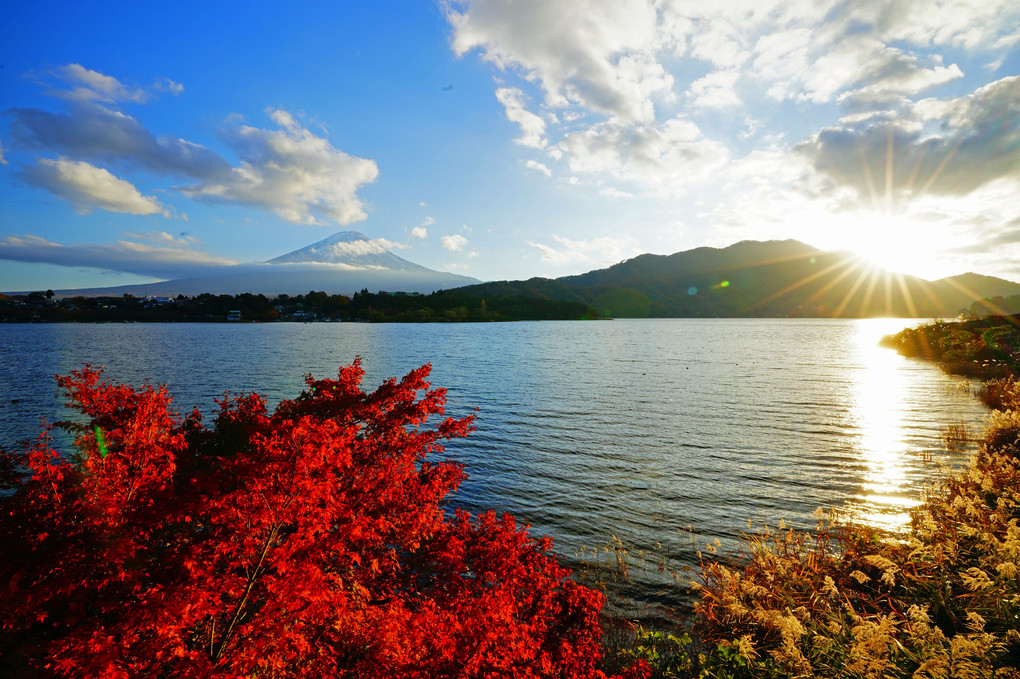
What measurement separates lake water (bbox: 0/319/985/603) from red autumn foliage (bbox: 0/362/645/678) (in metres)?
9.53

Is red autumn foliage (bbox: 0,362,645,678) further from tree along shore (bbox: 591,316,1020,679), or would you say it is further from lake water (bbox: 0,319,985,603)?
lake water (bbox: 0,319,985,603)

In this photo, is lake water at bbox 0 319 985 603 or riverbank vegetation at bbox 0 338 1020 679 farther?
lake water at bbox 0 319 985 603

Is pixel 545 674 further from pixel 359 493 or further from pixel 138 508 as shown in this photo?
pixel 138 508

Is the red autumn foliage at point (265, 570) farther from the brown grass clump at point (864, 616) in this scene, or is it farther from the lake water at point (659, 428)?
the lake water at point (659, 428)

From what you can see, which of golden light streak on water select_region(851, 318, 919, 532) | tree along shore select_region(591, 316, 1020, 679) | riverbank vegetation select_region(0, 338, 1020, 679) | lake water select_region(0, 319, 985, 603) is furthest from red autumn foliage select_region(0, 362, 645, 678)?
golden light streak on water select_region(851, 318, 919, 532)

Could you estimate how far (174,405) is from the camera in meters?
40.8

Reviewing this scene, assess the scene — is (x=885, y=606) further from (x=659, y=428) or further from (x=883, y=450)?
(x=659, y=428)

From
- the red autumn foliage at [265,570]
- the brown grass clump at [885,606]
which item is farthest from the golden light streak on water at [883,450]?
the red autumn foliage at [265,570]

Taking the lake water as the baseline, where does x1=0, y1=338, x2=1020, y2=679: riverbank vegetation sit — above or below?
above

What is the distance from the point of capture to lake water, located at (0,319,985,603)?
21172mm

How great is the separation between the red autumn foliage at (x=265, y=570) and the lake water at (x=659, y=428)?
953 cm

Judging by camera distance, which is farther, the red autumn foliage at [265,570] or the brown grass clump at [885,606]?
the brown grass clump at [885,606]

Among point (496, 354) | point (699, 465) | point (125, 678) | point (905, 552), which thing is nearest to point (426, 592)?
point (125, 678)

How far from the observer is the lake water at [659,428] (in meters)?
21.2
